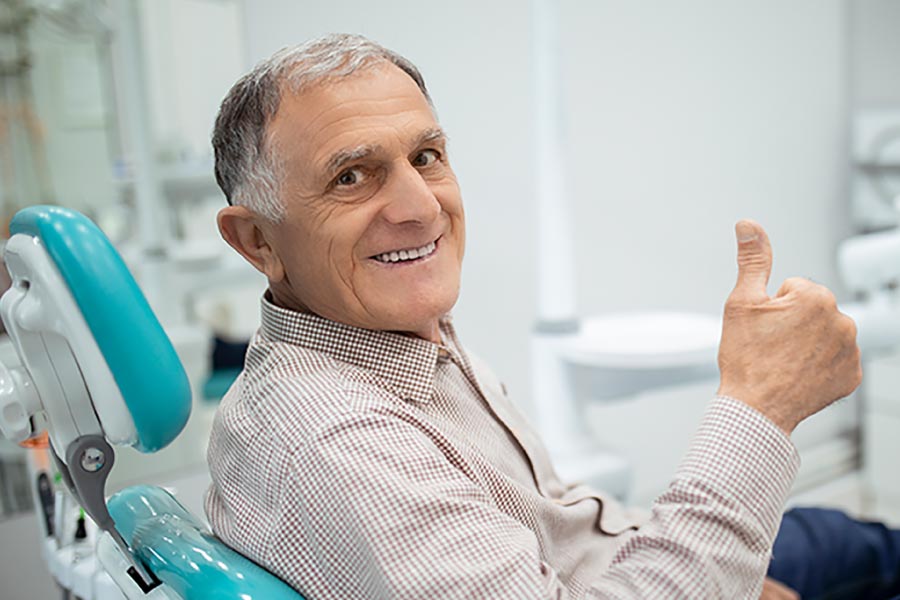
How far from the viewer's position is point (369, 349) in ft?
3.26

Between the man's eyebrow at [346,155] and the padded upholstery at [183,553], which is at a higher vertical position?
the man's eyebrow at [346,155]

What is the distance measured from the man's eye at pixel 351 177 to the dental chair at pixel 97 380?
25 centimetres

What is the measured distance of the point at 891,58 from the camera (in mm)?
3045

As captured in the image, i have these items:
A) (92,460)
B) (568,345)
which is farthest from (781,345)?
(568,345)

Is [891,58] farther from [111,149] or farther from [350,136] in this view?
[350,136]

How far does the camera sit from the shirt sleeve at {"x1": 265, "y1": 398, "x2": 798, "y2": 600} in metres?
0.80

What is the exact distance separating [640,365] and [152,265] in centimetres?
115

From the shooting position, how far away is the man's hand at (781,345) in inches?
35.3

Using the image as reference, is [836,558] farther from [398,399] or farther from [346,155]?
[346,155]

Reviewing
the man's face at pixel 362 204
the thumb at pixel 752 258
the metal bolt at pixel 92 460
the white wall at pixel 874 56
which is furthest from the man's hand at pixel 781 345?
the white wall at pixel 874 56

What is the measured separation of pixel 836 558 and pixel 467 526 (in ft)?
3.49

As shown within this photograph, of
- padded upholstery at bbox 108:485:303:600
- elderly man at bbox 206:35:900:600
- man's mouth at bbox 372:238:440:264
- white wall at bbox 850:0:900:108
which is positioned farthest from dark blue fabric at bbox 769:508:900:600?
white wall at bbox 850:0:900:108

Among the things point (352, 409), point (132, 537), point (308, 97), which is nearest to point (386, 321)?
point (352, 409)

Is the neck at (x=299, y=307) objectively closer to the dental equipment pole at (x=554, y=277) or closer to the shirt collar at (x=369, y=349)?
the shirt collar at (x=369, y=349)
